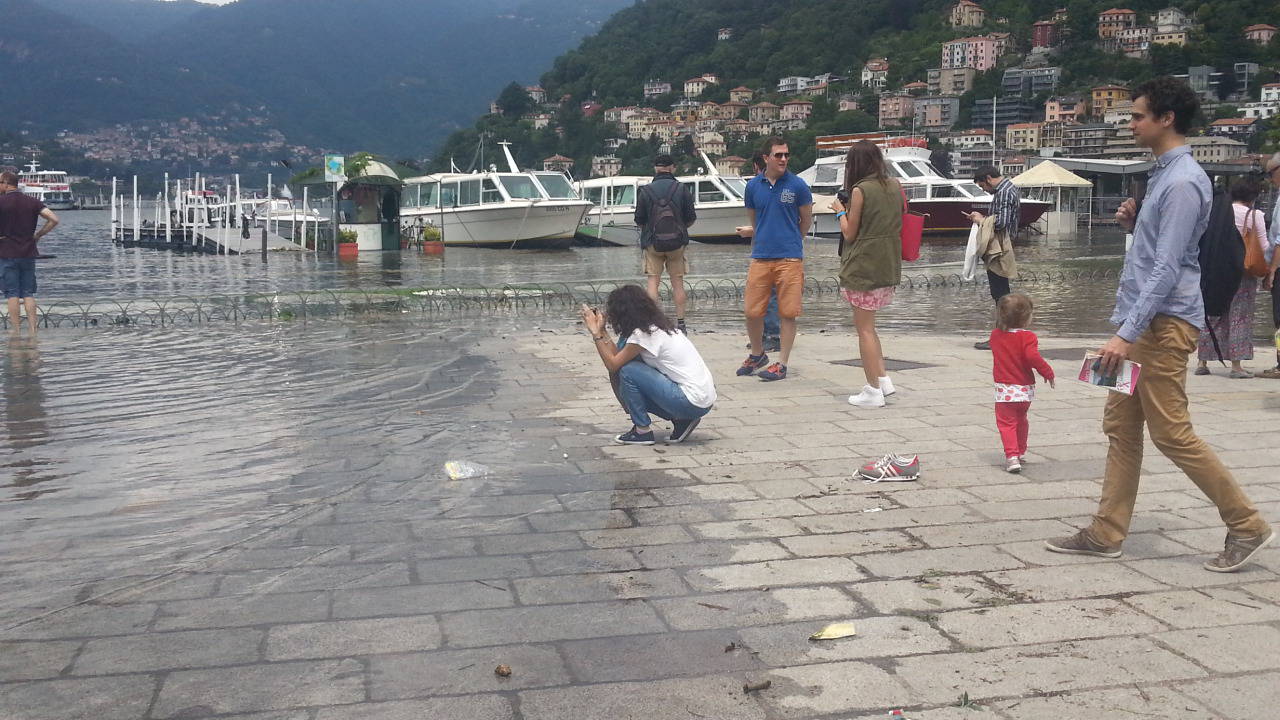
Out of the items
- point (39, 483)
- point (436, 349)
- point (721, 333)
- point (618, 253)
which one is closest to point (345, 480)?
point (39, 483)

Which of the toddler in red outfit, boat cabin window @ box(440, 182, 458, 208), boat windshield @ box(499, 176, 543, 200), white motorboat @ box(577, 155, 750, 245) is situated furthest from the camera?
white motorboat @ box(577, 155, 750, 245)

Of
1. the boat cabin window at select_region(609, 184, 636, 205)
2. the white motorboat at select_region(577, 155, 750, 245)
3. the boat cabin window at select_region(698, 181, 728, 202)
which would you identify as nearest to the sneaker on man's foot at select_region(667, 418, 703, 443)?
the white motorboat at select_region(577, 155, 750, 245)

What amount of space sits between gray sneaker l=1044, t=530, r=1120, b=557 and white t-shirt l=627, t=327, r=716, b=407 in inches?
88.9

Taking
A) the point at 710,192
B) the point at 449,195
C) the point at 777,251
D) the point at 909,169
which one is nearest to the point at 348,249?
the point at 449,195

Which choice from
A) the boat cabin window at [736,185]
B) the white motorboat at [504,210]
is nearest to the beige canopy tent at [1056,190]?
the boat cabin window at [736,185]

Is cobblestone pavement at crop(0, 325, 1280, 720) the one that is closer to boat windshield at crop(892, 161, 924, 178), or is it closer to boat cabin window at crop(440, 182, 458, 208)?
boat cabin window at crop(440, 182, 458, 208)

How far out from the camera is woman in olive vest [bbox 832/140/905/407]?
→ 23.8 feet

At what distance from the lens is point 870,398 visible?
7.23 m

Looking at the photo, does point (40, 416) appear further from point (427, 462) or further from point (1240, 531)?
point (1240, 531)

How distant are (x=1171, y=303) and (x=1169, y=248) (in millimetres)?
182

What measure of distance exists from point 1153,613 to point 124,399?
258 inches

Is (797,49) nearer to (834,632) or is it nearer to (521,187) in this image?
(521,187)

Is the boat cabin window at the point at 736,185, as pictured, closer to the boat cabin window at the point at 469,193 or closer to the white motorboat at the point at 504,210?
the white motorboat at the point at 504,210

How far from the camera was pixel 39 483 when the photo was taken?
18.5 ft
